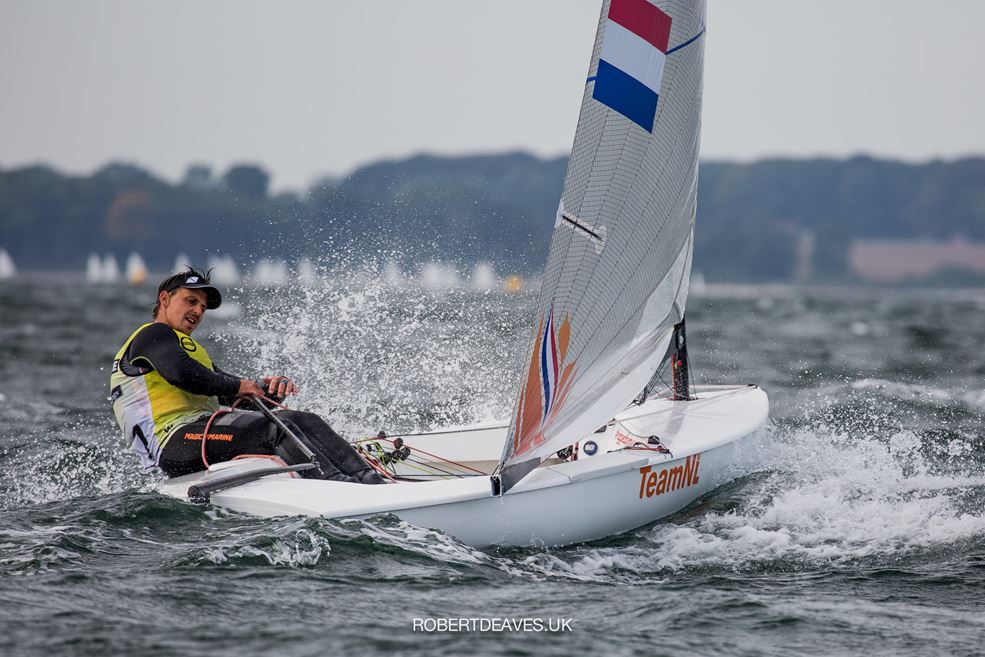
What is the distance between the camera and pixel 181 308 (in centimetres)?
497

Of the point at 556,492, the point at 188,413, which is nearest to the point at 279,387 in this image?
the point at 188,413

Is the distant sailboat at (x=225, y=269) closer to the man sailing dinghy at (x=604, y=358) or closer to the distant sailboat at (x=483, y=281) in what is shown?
the distant sailboat at (x=483, y=281)

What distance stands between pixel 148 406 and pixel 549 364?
1.72 m

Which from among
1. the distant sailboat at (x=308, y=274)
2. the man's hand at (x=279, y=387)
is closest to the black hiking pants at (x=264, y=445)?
the man's hand at (x=279, y=387)

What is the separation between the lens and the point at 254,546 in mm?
4117

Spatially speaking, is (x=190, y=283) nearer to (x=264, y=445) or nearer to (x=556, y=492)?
(x=264, y=445)

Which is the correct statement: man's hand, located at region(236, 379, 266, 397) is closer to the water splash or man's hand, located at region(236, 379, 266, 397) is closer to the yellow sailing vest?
the yellow sailing vest

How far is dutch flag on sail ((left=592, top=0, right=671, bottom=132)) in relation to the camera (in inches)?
193

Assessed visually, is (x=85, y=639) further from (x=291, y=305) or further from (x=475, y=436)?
(x=291, y=305)

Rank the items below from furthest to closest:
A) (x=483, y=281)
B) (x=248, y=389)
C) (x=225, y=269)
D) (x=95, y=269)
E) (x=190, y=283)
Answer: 1. (x=95, y=269)
2. (x=225, y=269)
3. (x=483, y=281)
4. (x=190, y=283)
5. (x=248, y=389)

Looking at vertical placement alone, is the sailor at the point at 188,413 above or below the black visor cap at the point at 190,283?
below

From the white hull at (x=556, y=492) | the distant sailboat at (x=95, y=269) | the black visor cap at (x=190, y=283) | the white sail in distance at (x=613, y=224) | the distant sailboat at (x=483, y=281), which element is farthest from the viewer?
the distant sailboat at (x=95, y=269)

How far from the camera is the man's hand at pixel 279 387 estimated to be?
16.1ft

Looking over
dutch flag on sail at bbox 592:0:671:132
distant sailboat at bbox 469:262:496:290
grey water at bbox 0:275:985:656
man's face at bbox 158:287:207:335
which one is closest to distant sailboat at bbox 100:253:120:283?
distant sailboat at bbox 469:262:496:290
